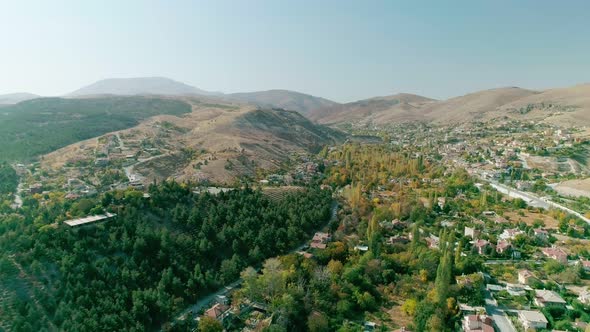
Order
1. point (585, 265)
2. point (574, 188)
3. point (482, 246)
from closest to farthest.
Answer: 1. point (585, 265)
2. point (482, 246)
3. point (574, 188)

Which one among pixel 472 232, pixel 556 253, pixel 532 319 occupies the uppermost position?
pixel 556 253

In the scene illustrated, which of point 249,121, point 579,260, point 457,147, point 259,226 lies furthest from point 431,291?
point 249,121

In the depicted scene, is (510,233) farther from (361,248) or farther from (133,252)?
(133,252)

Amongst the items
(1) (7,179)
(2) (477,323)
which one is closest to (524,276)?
(2) (477,323)

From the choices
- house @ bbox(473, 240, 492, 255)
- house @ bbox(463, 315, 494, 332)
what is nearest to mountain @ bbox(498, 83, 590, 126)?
house @ bbox(473, 240, 492, 255)

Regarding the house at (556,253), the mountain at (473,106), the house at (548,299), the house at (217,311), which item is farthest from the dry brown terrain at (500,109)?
the house at (217,311)

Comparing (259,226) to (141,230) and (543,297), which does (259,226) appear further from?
(543,297)

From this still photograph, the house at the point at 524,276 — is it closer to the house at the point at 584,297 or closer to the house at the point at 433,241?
the house at the point at 584,297
